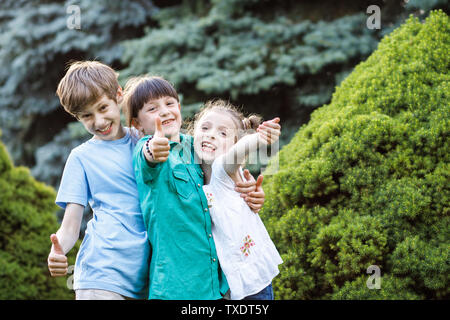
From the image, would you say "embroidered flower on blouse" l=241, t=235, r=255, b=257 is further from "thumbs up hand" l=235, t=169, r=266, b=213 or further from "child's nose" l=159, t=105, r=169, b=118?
"child's nose" l=159, t=105, r=169, b=118

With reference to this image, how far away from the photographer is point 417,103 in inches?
124

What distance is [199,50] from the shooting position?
712cm

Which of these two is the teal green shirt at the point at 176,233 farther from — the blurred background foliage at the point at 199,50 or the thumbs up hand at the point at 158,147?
the blurred background foliage at the point at 199,50

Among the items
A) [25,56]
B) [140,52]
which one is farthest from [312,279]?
[25,56]

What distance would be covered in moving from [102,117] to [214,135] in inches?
23.5

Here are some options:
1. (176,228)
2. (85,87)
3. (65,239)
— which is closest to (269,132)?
(176,228)

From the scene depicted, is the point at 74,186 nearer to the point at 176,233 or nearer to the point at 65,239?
the point at 65,239

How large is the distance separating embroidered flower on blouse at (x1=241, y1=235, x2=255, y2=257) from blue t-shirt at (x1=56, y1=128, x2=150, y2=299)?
483 mm

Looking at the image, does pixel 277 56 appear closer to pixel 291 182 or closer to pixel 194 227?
pixel 291 182

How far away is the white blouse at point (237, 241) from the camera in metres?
2.43

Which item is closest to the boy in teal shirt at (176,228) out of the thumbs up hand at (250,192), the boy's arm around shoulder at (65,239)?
the thumbs up hand at (250,192)

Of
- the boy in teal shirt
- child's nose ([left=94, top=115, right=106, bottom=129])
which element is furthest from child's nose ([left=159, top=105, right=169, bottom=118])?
child's nose ([left=94, top=115, right=106, bottom=129])

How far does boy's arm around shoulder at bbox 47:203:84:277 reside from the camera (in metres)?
2.32

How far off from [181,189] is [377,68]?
1892 millimetres
